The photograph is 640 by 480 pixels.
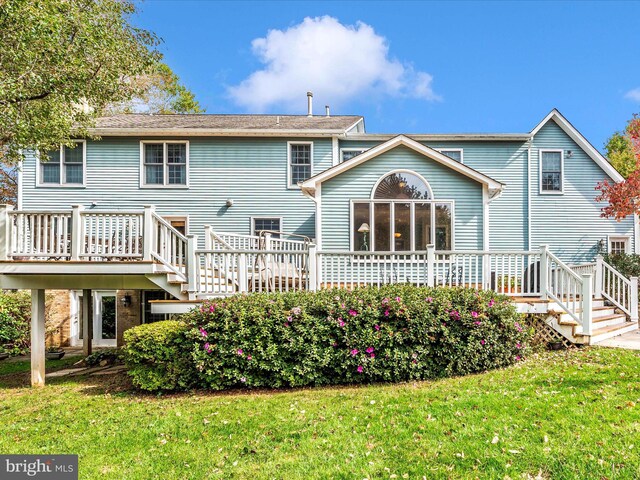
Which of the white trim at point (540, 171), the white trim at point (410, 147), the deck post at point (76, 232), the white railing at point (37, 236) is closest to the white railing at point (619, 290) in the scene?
the white trim at point (410, 147)

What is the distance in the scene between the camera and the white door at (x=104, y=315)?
14320mm

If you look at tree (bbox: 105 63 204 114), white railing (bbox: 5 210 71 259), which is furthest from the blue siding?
tree (bbox: 105 63 204 114)

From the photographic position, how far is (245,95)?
3216cm

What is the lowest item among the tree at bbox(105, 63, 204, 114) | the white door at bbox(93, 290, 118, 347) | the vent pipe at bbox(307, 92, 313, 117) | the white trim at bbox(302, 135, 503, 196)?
the white door at bbox(93, 290, 118, 347)

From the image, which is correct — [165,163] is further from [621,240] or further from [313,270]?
[621,240]

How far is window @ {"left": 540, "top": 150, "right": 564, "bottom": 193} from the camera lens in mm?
13969

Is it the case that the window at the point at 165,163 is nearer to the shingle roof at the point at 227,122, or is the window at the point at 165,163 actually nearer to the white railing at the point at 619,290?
the shingle roof at the point at 227,122

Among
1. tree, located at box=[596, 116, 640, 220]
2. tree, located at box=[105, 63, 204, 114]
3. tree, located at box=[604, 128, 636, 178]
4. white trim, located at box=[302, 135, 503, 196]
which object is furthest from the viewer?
tree, located at box=[105, 63, 204, 114]

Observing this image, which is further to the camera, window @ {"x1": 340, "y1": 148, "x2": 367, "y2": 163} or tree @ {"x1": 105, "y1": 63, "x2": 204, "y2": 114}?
tree @ {"x1": 105, "y1": 63, "x2": 204, "y2": 114}

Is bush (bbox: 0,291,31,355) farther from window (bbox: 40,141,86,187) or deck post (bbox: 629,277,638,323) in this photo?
deck post (bbox: 629,277,638,323)

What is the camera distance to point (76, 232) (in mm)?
7605

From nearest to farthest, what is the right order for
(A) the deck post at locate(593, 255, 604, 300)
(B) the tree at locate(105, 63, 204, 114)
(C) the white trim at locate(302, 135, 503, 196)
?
(A) the deck post at locate(593, 255, 604, 300) < (C) the white trim at locate(302, 135, 503, 196) < (B) the tree at locate(105, 63, 204, 114)

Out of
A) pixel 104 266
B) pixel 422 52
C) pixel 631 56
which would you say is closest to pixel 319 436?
pixel 104 266

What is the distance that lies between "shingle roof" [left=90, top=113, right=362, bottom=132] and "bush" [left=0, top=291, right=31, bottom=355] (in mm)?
6102
